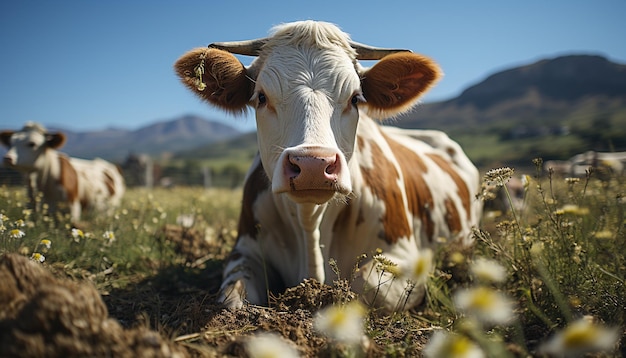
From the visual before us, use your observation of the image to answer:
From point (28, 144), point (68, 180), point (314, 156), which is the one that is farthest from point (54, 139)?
point (314, 156)

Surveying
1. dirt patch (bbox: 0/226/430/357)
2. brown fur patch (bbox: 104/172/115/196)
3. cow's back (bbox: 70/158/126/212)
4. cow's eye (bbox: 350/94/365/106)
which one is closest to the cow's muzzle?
dirt patch (bbox: 0/226/430/357)

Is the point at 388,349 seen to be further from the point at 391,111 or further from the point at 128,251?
the point at 128,251

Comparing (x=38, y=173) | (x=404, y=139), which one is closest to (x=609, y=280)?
(x=404, y=139)

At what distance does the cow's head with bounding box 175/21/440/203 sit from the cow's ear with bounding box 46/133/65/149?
610 cm

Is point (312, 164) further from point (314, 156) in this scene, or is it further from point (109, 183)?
point (109, 183)

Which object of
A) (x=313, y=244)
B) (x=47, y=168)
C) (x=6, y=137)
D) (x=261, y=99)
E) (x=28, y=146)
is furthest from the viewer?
(x=6, y=137)

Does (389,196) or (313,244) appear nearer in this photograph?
(313,244)

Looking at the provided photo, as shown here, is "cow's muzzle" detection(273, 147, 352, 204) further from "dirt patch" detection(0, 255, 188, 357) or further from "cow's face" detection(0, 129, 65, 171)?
"cow's face" detection(0, 129, 65, 171)

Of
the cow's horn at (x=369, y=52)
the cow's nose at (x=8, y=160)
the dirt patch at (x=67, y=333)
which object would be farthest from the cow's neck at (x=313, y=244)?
the cow's nose at (x=8, y=160)

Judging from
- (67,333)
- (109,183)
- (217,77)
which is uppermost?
(217,77)

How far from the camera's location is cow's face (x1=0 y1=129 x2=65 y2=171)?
296 inches

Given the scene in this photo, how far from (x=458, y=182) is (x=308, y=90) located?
335cm

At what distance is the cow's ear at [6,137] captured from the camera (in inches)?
323

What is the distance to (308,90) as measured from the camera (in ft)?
9.72
